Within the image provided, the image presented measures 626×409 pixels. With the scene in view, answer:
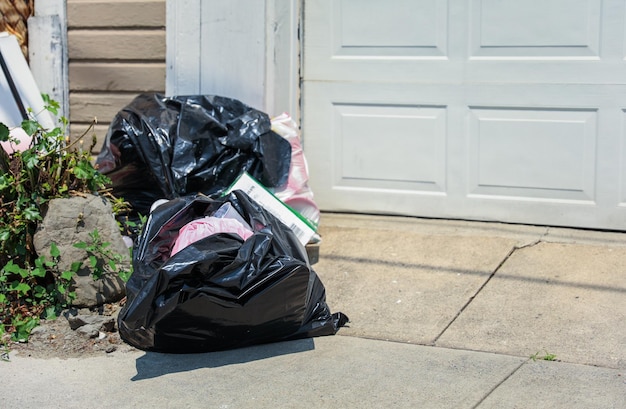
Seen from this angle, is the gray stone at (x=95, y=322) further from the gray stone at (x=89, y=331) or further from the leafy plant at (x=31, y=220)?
the leafy plant at (x=31, y=220)

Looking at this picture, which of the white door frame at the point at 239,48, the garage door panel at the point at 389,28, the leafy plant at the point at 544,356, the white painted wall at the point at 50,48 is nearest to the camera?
the leafy plant at the point at 544,356

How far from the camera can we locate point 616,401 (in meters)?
3.27

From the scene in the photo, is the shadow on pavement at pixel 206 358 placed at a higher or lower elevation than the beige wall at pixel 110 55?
lower

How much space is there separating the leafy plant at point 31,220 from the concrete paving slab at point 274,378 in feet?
1.65

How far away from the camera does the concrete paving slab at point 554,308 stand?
3824 mm

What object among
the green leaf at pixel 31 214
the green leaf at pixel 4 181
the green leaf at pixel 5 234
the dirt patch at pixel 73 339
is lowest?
the dirt patch at pixel 73 339

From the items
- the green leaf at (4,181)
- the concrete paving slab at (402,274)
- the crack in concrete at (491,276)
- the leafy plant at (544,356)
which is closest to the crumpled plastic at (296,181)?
the concrete paving slab at (402,274)

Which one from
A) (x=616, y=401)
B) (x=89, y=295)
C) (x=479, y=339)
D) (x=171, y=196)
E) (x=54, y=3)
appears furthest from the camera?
(x=54, y=3)

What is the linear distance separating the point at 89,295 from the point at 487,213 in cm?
234

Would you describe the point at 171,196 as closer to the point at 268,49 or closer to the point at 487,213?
the point at 268,49

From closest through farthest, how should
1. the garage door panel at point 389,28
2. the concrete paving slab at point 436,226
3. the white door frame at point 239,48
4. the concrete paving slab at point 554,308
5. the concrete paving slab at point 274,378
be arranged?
the concrete paving slab at point 274,378, the concrete paving slab at point 554,308, the concrete paving slab at point 436,226, the garage door panel at point 389,28, the white door frame at point 239,48

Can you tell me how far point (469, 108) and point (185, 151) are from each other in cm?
168

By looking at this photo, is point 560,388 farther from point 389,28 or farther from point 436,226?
point 389,28

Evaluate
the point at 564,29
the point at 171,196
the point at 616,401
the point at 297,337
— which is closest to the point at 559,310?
the point at 616,401
